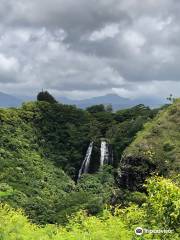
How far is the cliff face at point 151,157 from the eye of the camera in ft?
211

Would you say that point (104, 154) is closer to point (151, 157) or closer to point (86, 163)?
point (86, 163)

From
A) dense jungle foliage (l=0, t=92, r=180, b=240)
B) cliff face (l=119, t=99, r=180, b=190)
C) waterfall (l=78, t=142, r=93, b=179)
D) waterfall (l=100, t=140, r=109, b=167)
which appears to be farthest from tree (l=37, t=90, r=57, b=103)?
cliff face (l=119, t=99, r=180, b=190)

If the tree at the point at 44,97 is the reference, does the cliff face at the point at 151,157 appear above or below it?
below

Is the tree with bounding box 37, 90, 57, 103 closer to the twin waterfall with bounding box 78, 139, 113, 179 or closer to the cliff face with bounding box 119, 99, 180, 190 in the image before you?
the twin waterfall with bounding box 78, 139, 113, 179

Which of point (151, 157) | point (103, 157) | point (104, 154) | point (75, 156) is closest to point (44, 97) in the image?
point (75, 156)

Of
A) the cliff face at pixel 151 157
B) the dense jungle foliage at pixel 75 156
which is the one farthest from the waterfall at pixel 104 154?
the cliff face at pixel 151 157

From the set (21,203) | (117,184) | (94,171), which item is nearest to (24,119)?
(94,171)

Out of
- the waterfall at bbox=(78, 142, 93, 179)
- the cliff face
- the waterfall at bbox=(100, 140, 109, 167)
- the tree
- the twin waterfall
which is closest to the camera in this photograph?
the cliff face

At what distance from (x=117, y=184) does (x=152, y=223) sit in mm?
49171

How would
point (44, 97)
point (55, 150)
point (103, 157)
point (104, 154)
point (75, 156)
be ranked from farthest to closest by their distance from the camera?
point (44, 97) < point (55, 150) < point (75, 156) < point (104, 154) < point (103, 157)

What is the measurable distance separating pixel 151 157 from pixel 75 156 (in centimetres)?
6459

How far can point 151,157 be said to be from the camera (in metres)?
65.8

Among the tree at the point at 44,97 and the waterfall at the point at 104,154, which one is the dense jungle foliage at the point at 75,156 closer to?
the tree at the point at 44,97

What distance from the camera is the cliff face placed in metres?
64.2
